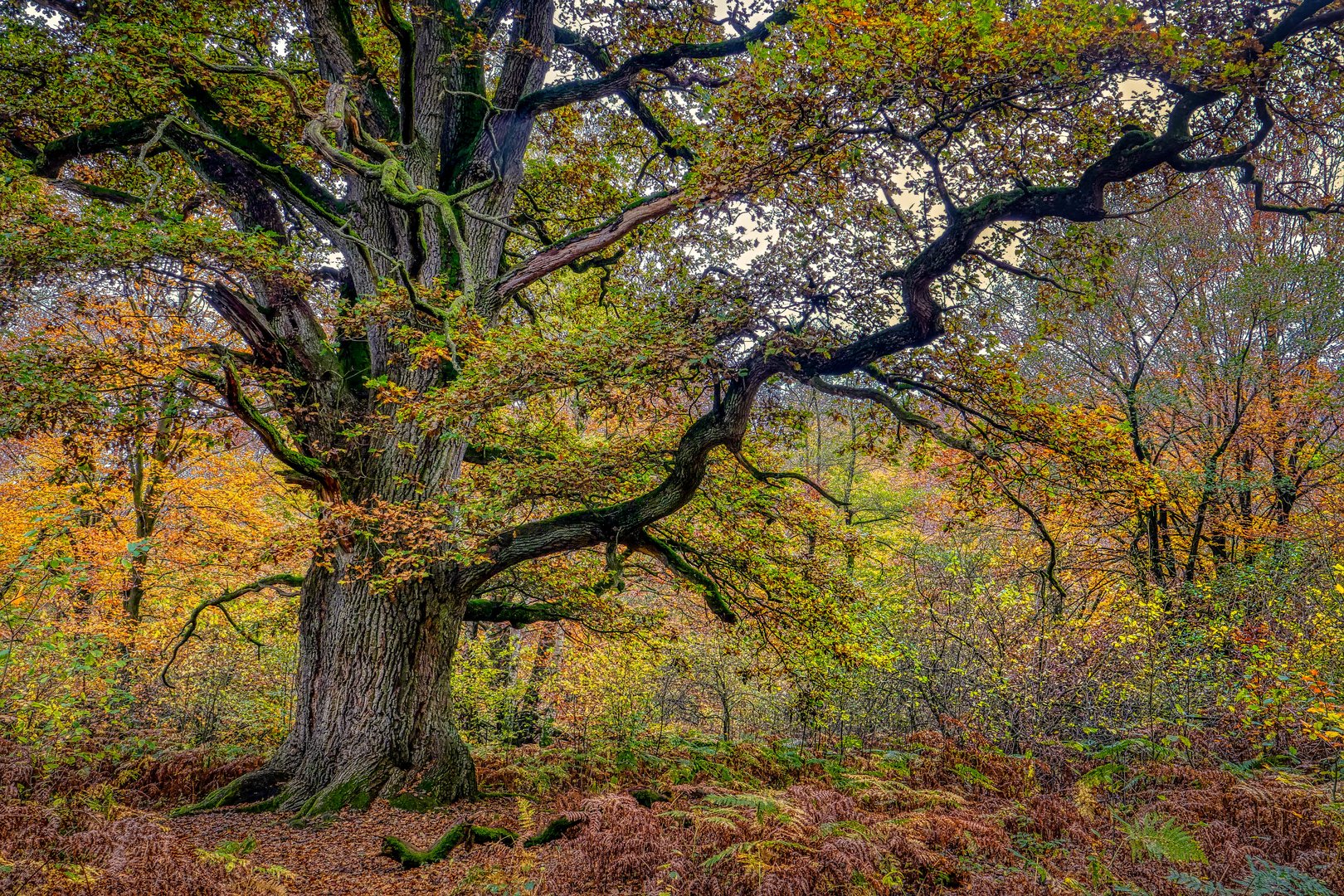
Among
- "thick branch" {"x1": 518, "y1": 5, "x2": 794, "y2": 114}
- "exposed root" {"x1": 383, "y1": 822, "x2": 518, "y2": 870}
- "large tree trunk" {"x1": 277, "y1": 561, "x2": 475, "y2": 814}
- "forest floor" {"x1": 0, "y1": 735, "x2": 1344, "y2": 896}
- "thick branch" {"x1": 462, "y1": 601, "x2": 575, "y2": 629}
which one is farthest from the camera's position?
"thick branch" {"x1": 462, "y1": 601, "x2": 575, "y2": 629}

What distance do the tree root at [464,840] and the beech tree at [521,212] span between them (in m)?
1.65

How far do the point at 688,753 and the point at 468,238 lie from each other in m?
7.38

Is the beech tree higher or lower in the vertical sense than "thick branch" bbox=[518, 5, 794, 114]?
lower

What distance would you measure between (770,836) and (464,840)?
260cm

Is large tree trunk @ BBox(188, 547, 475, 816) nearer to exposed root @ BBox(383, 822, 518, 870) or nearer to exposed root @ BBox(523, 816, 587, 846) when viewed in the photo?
exposed root @ BBox(383, 822, 518, 870)

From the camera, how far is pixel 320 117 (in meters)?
5.57

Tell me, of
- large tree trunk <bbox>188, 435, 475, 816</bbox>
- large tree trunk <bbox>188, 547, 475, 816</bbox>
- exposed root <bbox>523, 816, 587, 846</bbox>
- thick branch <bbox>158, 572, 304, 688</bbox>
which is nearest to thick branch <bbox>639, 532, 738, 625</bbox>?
large tree trunk <bbox>188, 435, 475, 816</bbox>

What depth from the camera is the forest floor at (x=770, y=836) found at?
390 cm

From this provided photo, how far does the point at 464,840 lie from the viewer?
541cm

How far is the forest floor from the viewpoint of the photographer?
390 cm

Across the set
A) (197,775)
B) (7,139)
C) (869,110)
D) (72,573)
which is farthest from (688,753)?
(7,139)

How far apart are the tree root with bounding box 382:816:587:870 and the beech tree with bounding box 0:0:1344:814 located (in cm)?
165

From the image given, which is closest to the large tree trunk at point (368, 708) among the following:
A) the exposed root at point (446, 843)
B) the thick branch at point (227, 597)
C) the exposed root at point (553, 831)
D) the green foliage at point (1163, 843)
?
the thick branch at point (227, 597)

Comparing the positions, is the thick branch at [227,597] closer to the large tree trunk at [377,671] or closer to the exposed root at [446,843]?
the large tree trunk at [377,671]
